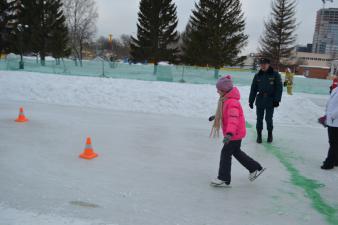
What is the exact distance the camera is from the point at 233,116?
145 inches

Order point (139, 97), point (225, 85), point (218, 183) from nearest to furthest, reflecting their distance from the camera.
Result: point (225, 85) → point (218, 183) → point (139, 97)

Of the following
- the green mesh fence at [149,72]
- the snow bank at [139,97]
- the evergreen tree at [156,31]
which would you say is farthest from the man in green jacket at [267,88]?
the evergreen tree at [156,31]

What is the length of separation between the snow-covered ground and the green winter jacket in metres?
0.91

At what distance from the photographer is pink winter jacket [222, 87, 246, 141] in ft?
12.0

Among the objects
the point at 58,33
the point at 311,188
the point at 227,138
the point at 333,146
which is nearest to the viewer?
the point at 227,138

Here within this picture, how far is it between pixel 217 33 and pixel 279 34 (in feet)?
40.3

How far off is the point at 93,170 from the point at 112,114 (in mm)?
4968

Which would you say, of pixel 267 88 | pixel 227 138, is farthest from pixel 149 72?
pixel 227 138

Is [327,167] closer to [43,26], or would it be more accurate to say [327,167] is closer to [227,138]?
[227,138]

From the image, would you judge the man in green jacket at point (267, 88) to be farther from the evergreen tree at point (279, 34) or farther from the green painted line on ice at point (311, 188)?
the evergreen tree at point (279, 34)

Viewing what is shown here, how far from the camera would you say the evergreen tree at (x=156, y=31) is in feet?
105

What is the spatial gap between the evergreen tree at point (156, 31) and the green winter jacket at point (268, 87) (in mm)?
27270

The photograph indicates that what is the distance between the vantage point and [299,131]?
8.06 metres

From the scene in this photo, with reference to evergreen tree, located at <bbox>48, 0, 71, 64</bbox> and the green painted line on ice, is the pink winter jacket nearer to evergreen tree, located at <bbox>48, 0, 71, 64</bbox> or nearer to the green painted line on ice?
the green painted line on ice
